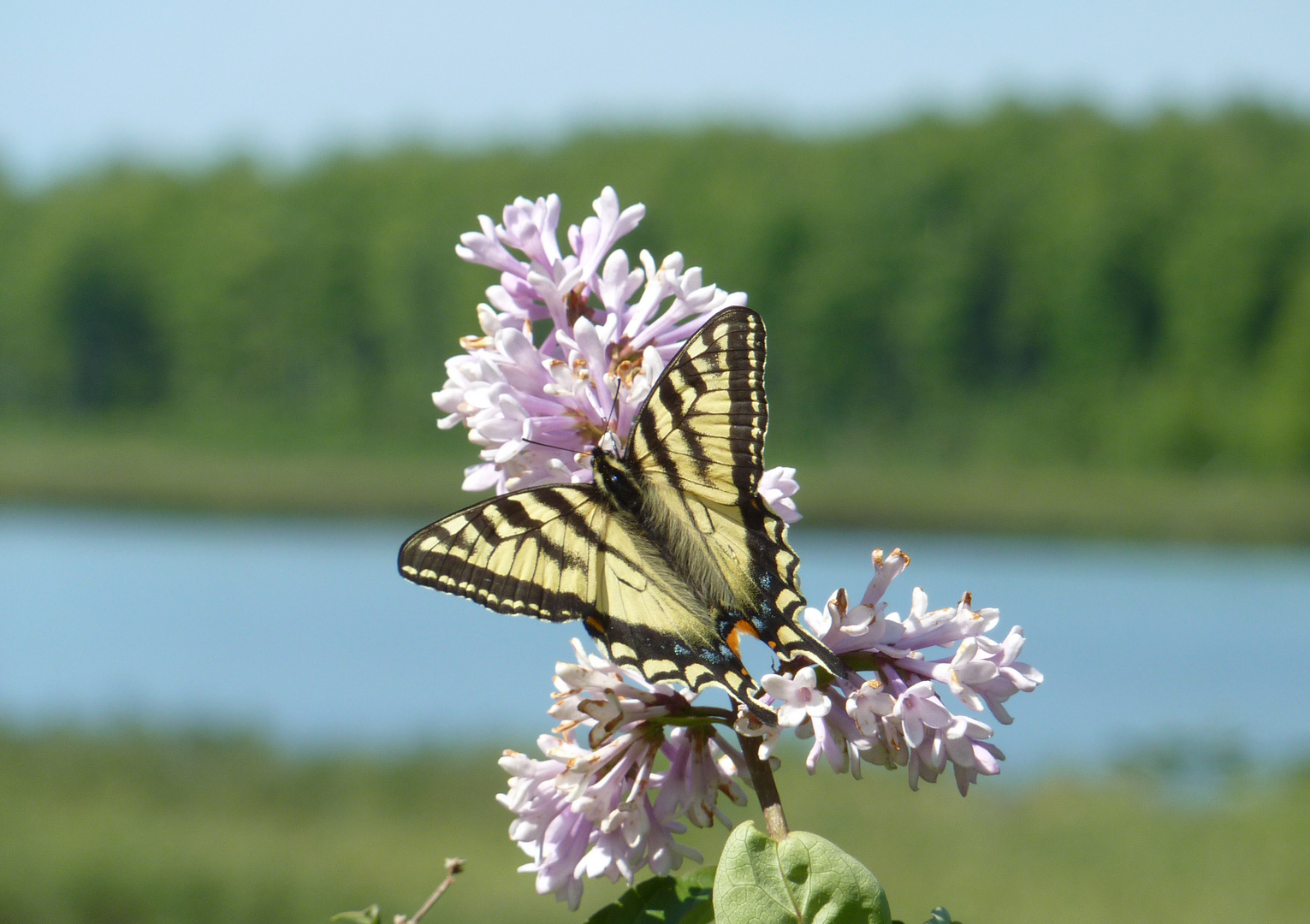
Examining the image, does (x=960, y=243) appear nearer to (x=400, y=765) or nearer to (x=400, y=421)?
(x=400, y=421)

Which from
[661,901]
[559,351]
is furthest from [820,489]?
[661,901]

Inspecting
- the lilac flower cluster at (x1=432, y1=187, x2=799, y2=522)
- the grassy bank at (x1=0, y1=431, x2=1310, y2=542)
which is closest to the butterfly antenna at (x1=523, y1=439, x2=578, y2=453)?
the lilac flower cluster at (x1=432, y1=187, x2=799, y2=522)

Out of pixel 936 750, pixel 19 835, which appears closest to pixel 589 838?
pixel 936 750

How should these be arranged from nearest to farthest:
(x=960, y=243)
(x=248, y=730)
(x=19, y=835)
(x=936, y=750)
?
(x=936, y=750)
(x=19, y=835)
(x=248, y=730)
(x=960, y=243)

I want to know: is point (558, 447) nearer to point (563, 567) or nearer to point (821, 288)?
point (563, 567)

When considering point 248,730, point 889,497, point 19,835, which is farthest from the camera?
point 889,497

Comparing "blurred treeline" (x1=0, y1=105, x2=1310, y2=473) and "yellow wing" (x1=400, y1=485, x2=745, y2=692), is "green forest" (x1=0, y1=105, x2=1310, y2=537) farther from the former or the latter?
"yellow wing" (x1=400, y1=485, x2=745, y2=692)
